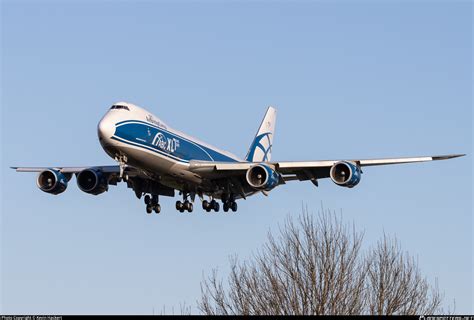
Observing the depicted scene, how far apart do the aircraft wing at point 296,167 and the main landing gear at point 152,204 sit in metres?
4.27

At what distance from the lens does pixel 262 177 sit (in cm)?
5188

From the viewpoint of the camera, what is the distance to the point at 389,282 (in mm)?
43219

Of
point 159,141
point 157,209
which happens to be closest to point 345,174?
point 159,141

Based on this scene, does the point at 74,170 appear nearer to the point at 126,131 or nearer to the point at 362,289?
the point at 126,131

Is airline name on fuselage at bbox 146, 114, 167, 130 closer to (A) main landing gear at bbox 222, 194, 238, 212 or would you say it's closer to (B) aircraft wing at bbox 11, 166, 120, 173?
(B) aircraft wing at bbox 11, 166, 120, 173

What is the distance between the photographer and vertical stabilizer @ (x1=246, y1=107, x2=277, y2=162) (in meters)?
66.8

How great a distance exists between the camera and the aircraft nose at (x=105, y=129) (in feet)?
156

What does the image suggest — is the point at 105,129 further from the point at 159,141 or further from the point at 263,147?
the point at 263,147

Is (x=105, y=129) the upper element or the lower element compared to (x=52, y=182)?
upper

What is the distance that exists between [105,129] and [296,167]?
10.9m

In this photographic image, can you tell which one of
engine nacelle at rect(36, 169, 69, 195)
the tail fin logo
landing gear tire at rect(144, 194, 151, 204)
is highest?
the tail fin logo

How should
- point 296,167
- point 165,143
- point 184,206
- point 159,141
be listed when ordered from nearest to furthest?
1. point 159,141
2. point 165,143
3. point 296,167
4. point 184,206

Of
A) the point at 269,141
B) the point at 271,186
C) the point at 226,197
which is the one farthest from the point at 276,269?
the point at 269,141

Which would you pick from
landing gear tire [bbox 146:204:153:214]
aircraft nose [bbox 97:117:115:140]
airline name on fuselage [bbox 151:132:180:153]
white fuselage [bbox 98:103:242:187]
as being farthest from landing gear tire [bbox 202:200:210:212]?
aircraft nose [bbox 97:117:115:140]
